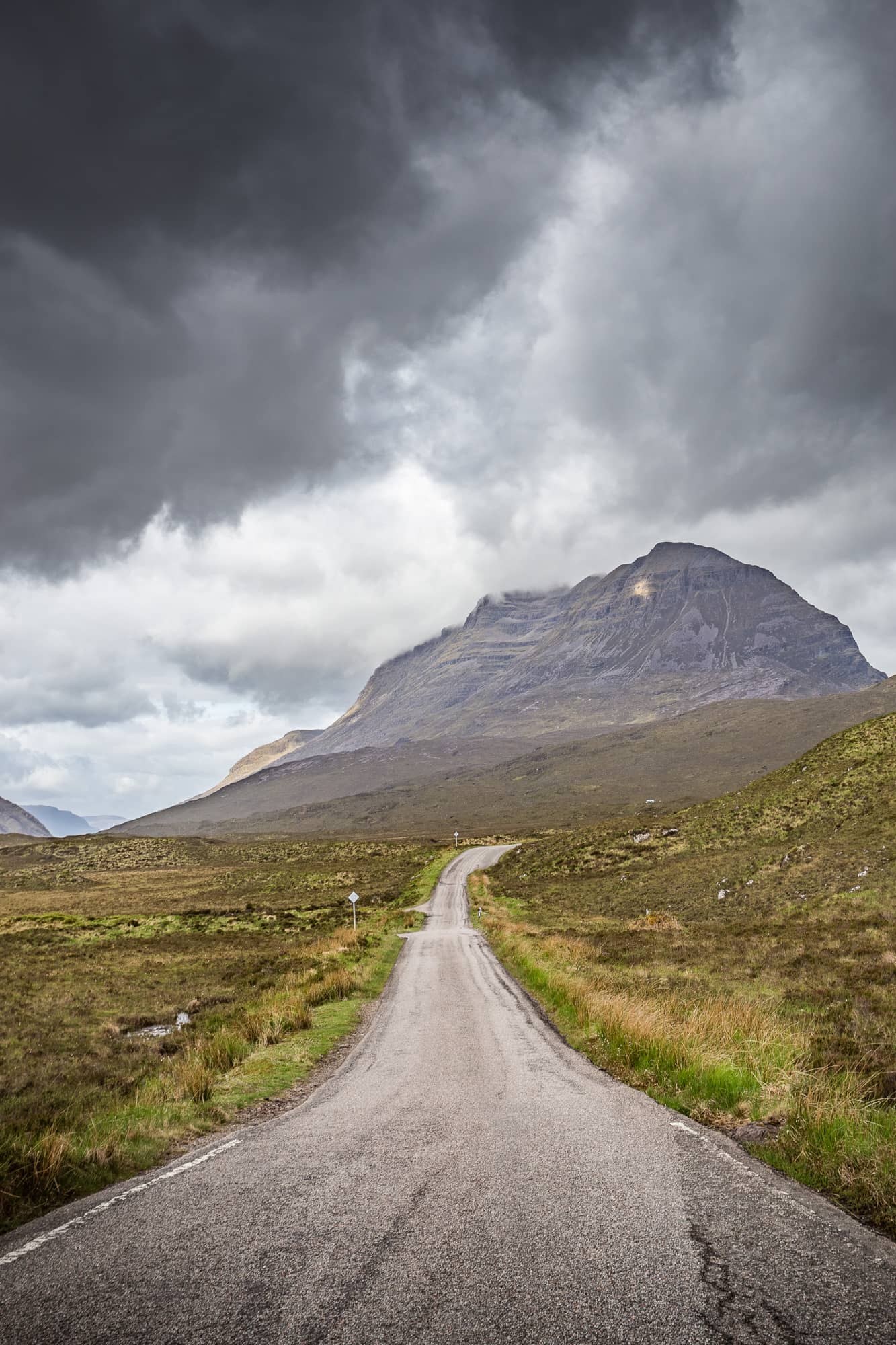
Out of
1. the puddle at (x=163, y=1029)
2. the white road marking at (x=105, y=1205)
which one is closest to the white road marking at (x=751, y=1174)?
the white road marking at (x=105, y=1205)

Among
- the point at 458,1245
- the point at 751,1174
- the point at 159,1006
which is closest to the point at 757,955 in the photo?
the point at 751,1174

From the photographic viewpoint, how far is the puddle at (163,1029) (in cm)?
2025

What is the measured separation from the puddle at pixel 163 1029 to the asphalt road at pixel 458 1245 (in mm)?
13392

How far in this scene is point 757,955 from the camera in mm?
25203

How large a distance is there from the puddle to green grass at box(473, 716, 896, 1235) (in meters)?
11.6

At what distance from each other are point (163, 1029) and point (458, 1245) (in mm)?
19864

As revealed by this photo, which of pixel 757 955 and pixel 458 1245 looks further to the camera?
pixel 757 955

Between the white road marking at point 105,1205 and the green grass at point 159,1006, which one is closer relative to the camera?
the white road marking at point 105,1205

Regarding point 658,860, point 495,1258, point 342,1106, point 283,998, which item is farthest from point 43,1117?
point 658,860

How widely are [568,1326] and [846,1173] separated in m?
4.38

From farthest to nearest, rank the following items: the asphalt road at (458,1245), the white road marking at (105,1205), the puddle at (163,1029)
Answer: the puddle at (163,1029) → the white road marking at (105,1205) → the asphalt road at (458,1245)

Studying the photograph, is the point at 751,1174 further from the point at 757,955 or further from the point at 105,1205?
the point at 757,955

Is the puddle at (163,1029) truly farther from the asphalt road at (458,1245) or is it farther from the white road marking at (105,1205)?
the white road marking at (105,1205)

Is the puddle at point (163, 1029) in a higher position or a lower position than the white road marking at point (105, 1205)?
lower
